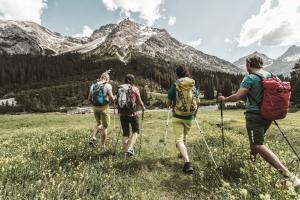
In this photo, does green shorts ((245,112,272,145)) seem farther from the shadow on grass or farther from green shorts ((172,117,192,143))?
the shadow on grass

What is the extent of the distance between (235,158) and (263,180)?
8.84 ft

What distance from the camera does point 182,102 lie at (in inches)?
398

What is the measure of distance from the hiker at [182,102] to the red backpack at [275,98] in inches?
111

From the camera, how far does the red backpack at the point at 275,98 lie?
24.7ft

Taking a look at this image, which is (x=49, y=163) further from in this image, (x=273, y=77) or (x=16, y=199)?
(x=273, y=77)

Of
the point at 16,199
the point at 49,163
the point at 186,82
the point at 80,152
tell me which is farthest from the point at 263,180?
the point at 80,152

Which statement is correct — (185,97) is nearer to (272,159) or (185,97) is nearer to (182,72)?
(182,72)

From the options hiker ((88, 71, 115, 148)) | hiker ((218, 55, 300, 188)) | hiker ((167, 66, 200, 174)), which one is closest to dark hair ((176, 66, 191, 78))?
hiker ((167, 66, 200, 174))

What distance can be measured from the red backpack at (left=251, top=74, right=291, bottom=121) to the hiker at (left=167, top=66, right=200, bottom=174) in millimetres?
2815

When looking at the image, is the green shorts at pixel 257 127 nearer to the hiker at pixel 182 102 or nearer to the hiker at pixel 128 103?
the hiker at pixel 182 102

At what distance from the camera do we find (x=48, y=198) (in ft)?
20.5

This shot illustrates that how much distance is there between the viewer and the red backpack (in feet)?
24.7

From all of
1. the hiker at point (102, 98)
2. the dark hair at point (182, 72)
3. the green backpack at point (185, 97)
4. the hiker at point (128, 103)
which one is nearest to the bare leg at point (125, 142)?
the hiker at point (128, 103)

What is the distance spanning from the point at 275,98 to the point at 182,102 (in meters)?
3.24
